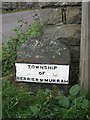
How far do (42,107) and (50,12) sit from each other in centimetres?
116

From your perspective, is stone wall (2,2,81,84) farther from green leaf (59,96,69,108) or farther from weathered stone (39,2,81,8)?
green leaf (59,96,69,108)

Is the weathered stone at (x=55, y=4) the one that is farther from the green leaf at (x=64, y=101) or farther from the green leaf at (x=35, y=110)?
the green leaf at (x=35, y=110)

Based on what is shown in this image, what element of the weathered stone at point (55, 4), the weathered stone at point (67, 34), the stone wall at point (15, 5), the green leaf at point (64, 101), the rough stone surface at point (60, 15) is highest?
the stone wall at point (15, 5)

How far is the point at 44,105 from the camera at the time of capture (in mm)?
3619

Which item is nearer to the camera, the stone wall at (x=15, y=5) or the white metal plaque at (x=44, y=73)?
the white metal plaque at (x=44, y=73)

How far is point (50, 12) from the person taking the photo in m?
4.18

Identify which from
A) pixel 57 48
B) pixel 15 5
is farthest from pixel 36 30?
pixel 15 5

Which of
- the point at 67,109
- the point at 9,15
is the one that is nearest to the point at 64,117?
the point at 67,109

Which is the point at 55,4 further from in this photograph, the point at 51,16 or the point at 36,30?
the point at 36,30

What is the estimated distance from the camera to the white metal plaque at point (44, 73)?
12.5 feet

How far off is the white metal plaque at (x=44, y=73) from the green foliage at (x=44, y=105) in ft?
0.39

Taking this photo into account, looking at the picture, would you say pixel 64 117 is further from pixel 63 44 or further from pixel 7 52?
pixel 7 52

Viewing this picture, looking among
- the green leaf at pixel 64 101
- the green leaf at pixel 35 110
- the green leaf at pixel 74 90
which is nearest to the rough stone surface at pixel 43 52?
the green leaf at pixel 74 90

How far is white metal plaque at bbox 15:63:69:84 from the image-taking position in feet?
12.5
